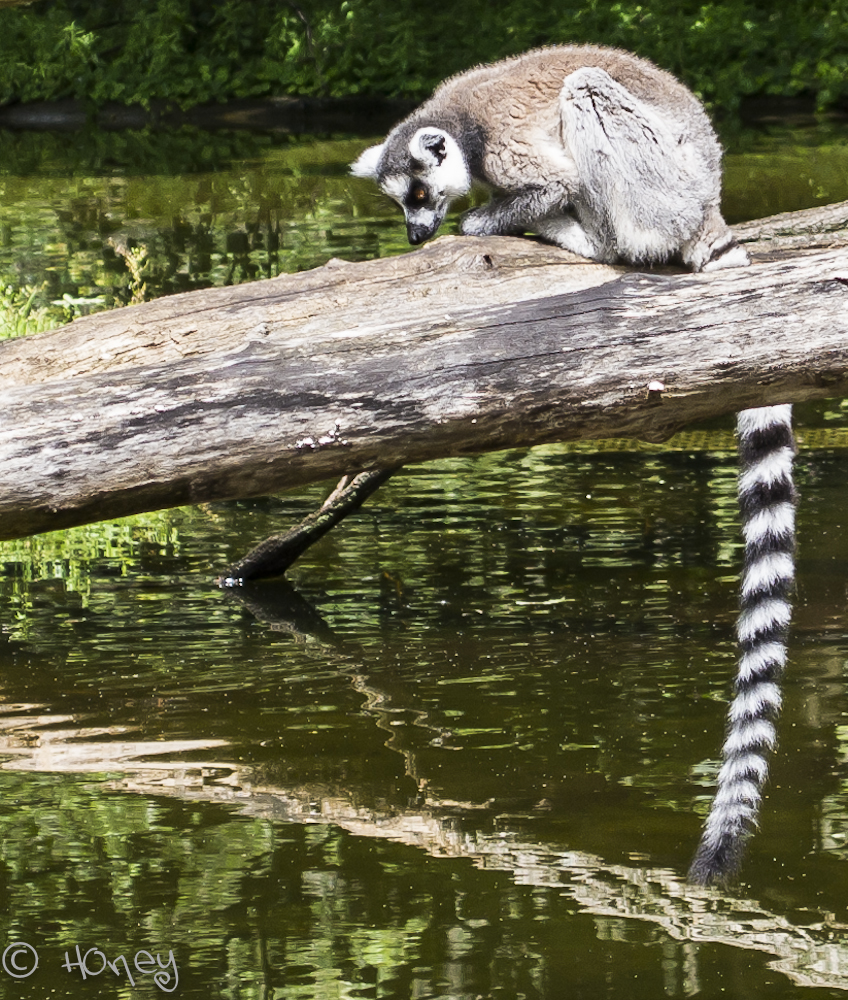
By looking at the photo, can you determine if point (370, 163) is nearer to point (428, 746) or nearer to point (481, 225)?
point (481, 225)

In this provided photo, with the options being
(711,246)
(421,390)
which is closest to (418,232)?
(711,246)

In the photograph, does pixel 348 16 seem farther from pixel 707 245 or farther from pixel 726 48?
pixel 707 245

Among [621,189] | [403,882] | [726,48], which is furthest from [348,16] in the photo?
[403,882]

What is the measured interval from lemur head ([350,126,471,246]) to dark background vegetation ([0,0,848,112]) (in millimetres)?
18157

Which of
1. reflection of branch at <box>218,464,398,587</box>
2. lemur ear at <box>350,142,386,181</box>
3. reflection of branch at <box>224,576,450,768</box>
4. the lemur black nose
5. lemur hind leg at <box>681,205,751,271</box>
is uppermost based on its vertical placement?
lemur ear at <box>350,142,386,181</box>

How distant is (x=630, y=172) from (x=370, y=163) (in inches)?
45.6

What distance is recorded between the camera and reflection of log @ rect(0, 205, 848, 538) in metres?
3.49

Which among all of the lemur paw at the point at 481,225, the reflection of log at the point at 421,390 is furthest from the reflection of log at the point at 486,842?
the lemur paw at the point at 481,225

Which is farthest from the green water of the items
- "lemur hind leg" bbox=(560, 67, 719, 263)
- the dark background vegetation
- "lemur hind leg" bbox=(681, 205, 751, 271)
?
the dark background vegetation

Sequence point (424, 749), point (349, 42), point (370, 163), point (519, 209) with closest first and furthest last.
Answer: point (424, 749) < point (519, 209) < point (370, 163) < point (349, 42)

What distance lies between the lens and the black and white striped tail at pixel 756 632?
3.36 meters

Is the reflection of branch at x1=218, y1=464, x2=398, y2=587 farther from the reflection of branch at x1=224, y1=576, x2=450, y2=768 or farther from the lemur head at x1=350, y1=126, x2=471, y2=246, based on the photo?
the lemur head at x1=350, y1=126, x2=471, y2=246

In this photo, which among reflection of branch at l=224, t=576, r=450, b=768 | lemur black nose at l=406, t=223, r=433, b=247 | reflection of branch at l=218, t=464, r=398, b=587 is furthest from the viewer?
reflection of branch at l=218, t=464, r=398, b=587

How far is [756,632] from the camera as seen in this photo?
372cm
